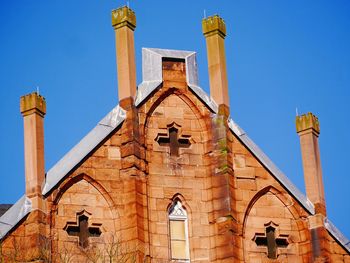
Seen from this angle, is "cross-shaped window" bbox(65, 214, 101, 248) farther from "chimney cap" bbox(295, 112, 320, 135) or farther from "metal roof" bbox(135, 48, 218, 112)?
"chimney cap" bbox(295, 112, 320, 135)

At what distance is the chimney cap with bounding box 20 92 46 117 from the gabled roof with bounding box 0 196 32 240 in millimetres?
2751

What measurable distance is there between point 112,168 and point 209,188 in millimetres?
3348

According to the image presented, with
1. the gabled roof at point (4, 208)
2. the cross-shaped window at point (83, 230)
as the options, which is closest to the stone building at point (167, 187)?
the cross-shaped window at point (83, 230)

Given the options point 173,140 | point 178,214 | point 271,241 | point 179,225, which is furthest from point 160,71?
point 271,241

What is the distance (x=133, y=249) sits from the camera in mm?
61594

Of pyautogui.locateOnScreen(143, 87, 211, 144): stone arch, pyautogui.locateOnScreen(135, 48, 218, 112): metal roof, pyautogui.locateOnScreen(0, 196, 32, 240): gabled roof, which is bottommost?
pyautogui.locateOnScreen(0, 196, 32, 240): gabled roof

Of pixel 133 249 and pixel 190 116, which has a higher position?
pixel 190 116

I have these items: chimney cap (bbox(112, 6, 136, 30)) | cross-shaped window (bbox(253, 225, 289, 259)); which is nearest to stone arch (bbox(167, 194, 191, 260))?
cross-shaped window (bbox(253, 225, 289, 259))

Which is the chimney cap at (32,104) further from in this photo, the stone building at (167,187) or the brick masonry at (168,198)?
the brick masonry at (168,198)

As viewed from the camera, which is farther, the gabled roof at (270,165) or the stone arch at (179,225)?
the gabled roof at (270,165)

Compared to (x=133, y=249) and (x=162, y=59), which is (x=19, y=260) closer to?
(x=133, y=249)

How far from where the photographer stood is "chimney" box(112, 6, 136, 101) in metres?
64.1

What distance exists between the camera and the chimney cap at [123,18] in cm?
6475

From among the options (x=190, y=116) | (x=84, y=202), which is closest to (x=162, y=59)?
(x=190, y=116)
